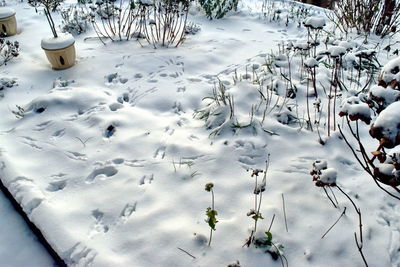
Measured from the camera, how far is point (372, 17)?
457 centimetres

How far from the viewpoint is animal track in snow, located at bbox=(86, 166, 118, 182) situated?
2.55 metres

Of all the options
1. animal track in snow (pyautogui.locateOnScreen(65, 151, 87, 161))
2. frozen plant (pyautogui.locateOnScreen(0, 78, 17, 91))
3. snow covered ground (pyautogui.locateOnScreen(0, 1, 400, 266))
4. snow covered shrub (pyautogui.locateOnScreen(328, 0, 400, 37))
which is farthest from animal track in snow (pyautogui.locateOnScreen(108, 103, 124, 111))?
snow covered shrub (pyautogui.locateOnScreen(328, 0, 400, 37))

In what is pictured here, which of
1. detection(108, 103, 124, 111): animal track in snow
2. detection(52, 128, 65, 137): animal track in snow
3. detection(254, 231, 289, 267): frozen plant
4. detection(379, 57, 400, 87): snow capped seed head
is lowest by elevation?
detection(254, 231, 289, 267): frozen plant

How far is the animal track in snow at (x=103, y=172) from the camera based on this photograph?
255cm

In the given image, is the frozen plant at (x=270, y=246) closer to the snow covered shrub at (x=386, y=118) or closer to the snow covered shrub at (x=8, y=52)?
the snow covered shrub at (x=386, y=118)

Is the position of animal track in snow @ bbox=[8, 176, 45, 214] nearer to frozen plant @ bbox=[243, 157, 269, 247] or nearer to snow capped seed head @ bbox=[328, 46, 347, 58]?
frozen plant @ bbox=[243, 157, 269, 247]

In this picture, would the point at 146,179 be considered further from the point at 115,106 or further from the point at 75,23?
the point at 75,23

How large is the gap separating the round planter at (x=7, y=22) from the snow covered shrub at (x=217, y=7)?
3104mm

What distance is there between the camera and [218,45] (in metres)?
4.56

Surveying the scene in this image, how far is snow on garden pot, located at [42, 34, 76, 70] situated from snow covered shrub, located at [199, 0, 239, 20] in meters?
2.57

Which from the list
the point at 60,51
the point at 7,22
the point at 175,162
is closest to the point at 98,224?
the point at 175,162

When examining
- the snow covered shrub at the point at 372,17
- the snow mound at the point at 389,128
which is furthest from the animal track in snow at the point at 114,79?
the snow covered shrub at the point at 372,17

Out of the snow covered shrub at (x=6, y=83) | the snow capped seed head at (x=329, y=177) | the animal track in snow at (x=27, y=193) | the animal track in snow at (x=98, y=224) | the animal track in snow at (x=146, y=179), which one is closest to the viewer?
the snow capped seed head at (x=329, y=177)

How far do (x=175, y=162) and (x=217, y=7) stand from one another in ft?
13.6
